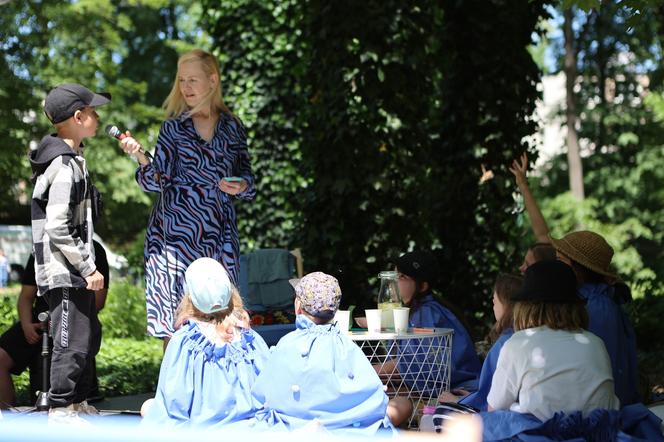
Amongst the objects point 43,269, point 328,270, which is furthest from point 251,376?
point 328,270

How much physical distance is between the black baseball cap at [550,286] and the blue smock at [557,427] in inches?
18.7

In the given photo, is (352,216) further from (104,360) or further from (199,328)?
(199,328)

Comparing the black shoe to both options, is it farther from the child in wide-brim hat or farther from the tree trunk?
the tree trunk

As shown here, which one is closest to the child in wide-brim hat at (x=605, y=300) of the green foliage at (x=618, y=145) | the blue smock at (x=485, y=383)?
the blue smock at (x=485, y=383)

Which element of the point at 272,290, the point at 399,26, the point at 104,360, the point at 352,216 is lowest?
the point at 104,360

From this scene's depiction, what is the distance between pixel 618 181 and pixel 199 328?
20530mm

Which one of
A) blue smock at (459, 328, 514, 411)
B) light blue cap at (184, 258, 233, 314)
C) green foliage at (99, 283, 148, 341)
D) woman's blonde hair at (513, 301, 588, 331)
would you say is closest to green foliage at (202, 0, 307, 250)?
green foliage at (99, 283, 148, 341)

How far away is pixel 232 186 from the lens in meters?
5.29

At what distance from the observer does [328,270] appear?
329 inches

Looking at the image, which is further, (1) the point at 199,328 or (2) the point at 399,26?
(2) the point at 399,26

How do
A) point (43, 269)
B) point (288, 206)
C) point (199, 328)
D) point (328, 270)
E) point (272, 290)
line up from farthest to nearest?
point (288, 206), point (328, 270), point (272, 290), point (43, 269), point (199, 328)

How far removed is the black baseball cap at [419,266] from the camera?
5512mm

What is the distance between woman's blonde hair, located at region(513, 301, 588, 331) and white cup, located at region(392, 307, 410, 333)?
0.99 m

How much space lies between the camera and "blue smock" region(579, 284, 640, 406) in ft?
15.5
